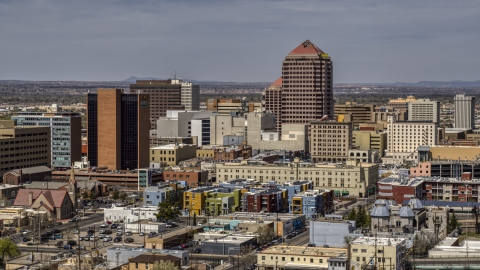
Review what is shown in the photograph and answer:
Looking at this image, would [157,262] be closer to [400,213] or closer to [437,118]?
[400,213]

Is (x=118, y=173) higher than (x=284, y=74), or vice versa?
(x=284, y=74)

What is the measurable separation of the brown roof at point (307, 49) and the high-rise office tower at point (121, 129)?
106ft

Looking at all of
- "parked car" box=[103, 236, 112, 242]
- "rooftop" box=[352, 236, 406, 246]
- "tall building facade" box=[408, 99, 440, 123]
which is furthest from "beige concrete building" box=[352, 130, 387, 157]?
"rooftop" box=[352, 236, 406, 246]

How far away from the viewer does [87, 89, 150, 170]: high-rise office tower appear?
97438 millimetres

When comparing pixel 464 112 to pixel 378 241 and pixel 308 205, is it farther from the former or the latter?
pixel 378 241

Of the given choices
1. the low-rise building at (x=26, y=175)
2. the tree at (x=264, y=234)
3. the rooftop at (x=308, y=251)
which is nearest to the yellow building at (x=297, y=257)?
the rooftop at (x=308, y=251)

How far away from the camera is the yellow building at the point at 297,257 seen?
48.8m

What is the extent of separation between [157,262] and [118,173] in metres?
47.0

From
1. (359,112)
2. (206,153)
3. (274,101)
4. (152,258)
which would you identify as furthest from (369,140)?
(152,258)

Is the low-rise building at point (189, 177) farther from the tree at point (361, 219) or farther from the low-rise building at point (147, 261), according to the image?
the low-rise building at point (147, 261)

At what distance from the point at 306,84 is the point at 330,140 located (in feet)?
46.6

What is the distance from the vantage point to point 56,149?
104 metres

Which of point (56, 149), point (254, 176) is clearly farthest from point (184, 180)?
point (56, 149)

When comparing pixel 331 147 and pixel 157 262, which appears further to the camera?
pixel 331 147
